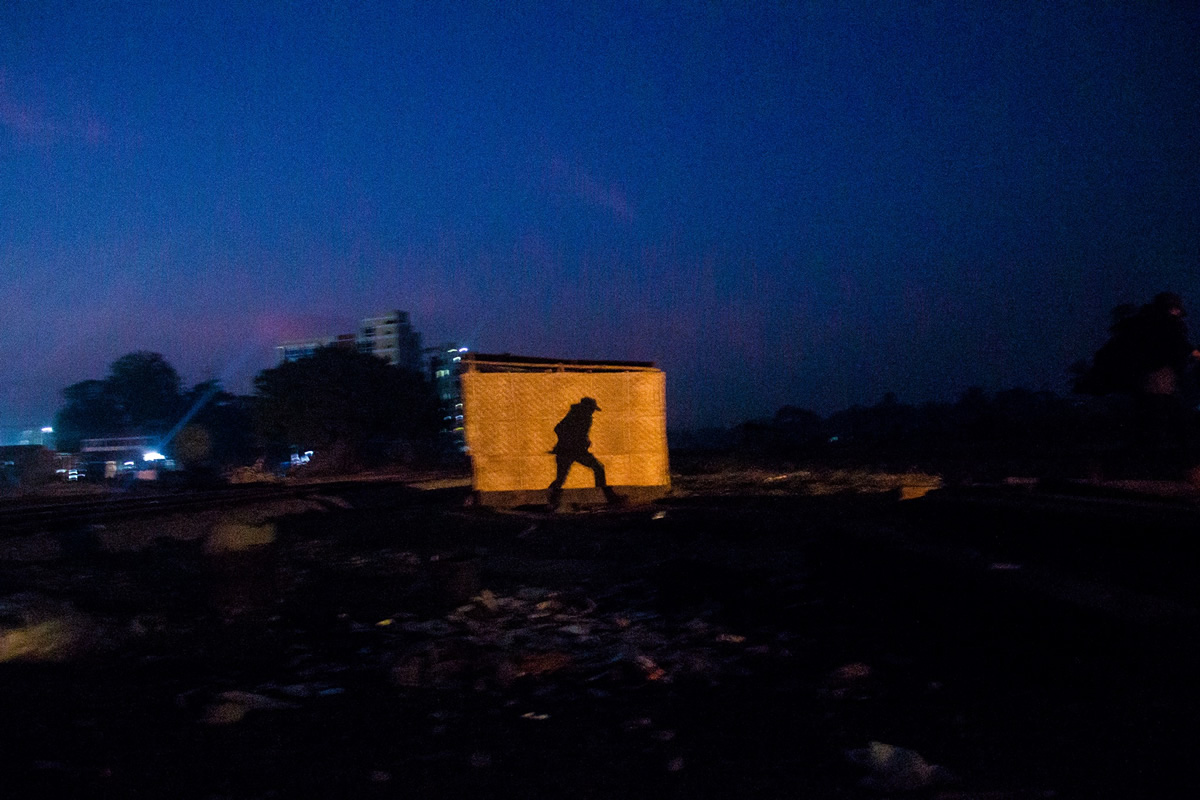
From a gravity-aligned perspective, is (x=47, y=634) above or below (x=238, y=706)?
above

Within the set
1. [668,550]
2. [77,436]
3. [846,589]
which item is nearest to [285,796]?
[846,589]

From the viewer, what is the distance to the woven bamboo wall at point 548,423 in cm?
1447

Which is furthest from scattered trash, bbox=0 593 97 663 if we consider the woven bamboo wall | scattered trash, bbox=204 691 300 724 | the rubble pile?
the woven bamboo wall

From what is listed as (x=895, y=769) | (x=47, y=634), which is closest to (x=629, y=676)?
(x=895, y=769)

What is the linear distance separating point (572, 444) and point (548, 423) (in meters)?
0.63

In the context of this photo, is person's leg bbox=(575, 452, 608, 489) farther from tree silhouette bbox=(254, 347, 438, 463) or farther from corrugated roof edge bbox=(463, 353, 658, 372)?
tree silhouette bbox=(254, 347, 438, 463)

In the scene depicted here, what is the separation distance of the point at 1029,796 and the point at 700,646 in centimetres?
274

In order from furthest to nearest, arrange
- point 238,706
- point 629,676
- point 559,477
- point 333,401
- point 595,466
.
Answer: point 333,401 → point 595,466 → point 559,477 → point 629,676 → point 238,706

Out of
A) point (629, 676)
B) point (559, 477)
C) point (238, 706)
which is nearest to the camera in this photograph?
point (238, 706)

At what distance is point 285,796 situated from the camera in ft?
10.8

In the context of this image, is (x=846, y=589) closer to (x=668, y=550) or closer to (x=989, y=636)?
(x=989, y=636)

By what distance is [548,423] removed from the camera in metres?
14.8

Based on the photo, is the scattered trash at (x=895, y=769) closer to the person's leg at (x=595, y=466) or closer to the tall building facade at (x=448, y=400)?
the person's leg at (x=595, y=466)

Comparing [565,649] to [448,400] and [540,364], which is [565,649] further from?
[448,400]
